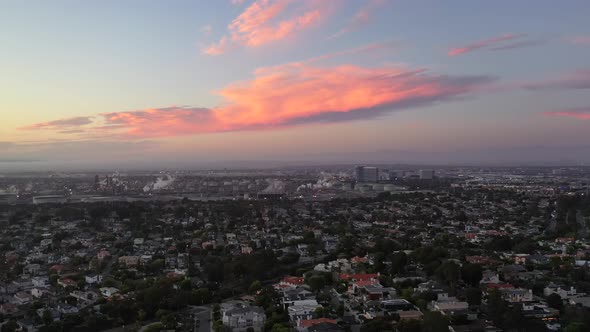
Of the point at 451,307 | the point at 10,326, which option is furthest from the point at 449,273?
the point at 10,326

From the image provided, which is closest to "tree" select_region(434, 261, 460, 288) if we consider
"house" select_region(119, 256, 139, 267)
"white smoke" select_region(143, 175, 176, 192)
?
"house" select_region(119, 256, 139, 267)

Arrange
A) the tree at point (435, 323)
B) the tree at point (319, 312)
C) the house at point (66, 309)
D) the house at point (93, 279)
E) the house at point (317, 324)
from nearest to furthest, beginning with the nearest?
1. the tree at point (435, 323)
2. the house at point (317, 324)
3. the tree at point (319, 312)
4. the house at point (66, 309)
5. the house at point (93, 279)

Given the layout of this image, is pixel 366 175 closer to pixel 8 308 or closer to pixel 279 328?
pixel 8 308

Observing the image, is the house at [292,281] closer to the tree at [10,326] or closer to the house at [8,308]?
the tree at [10,326]

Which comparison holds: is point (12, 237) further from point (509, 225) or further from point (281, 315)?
point (509, 225)

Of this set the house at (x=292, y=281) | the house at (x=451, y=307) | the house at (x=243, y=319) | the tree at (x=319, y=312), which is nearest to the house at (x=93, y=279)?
the house at (x=292, y=281)
